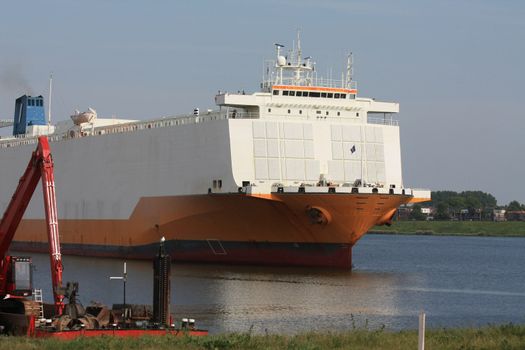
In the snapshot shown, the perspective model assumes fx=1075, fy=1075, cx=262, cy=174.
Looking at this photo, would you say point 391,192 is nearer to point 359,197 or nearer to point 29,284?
point 359,197

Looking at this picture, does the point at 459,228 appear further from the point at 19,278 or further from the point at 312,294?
the point at 19,278

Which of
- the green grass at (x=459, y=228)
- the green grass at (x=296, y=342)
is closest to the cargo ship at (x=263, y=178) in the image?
the green grass at (x=296, y=342)

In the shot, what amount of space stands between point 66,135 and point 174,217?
14.1 metres

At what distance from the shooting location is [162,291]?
2503 cm

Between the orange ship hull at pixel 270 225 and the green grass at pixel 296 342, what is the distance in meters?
22.9

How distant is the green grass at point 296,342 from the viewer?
64.1 ft

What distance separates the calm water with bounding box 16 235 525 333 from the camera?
30.9m

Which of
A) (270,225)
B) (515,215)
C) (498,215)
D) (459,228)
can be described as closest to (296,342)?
(270,225)

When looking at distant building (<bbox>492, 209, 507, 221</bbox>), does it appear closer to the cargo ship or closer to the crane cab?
the cargo ship

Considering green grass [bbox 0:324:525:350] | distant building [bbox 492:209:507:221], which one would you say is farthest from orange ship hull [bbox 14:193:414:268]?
distant building [bbox 492:209:507:221]

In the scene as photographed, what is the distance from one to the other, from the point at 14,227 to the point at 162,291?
219 inches

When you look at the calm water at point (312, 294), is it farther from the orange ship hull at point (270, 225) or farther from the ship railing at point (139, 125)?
the ship railing at point (139, 125)

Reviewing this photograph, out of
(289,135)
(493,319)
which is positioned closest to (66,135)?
(289,135)

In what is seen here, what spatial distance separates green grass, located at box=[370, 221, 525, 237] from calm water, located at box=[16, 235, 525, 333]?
7860cm
